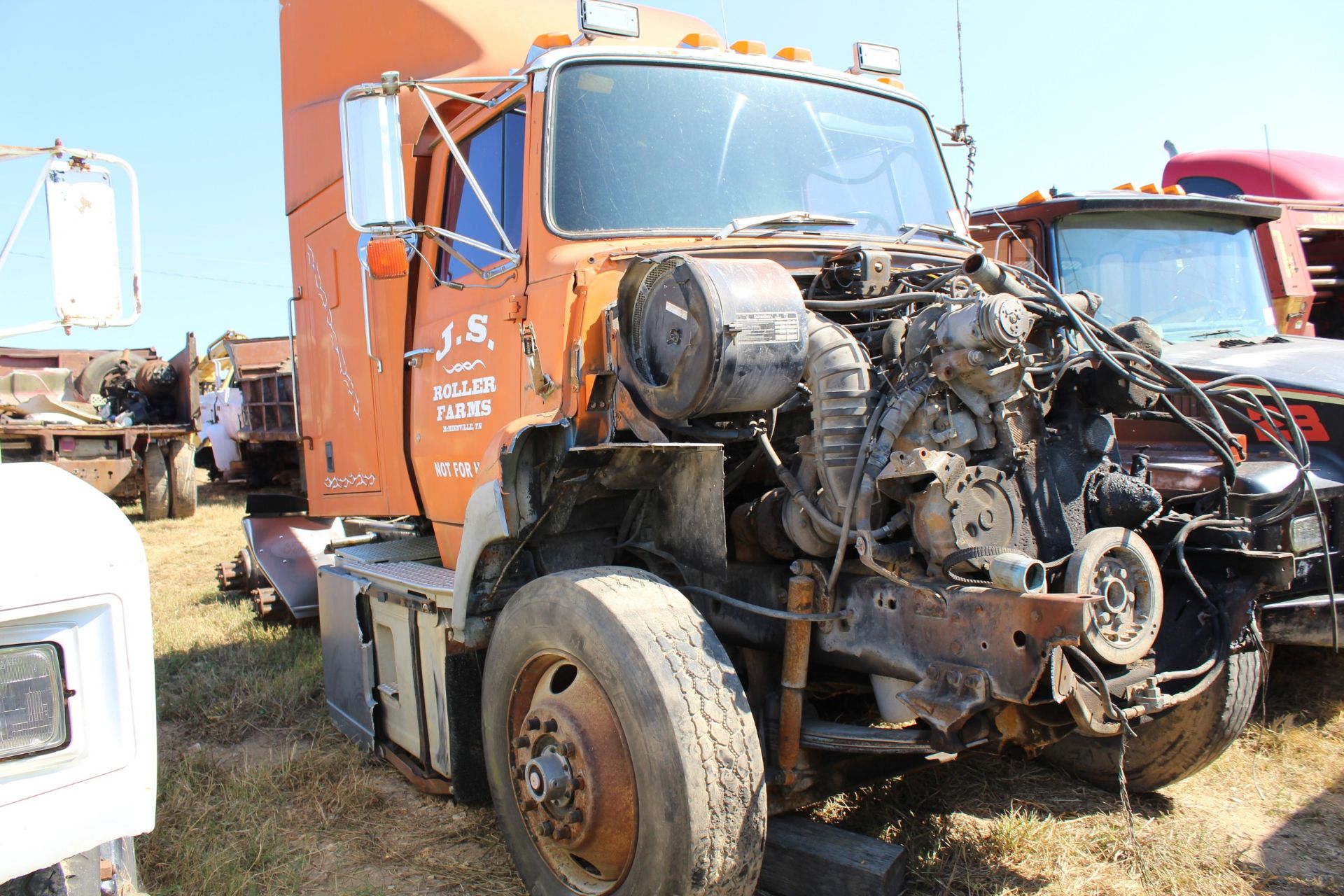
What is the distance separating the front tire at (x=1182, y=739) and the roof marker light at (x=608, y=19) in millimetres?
2985

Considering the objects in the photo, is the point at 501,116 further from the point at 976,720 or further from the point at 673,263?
the point at 976,720

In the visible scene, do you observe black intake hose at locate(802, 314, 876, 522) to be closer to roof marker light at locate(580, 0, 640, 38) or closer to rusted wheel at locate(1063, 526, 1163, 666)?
rusted wheel at locate(1063, 526, 1163, 666)

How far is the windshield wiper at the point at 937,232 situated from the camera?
12.3 ft

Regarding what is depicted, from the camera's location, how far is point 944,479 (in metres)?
2.36

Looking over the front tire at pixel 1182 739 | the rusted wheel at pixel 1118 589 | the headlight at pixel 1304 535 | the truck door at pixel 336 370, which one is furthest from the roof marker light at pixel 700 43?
the front tire at pixel 1182 739

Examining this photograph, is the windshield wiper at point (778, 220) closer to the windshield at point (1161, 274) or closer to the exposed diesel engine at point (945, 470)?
the exposed diesel engine at point (945, 470)

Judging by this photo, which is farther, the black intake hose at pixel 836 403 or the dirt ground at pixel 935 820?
the dirt ground at pixel 935 820

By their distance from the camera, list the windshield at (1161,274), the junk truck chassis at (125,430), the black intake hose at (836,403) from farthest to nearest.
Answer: the junk truck chassis at (125,430) → the windshield at (1161,274) → the black intake hose at (836,403)

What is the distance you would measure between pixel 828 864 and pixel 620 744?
697mm

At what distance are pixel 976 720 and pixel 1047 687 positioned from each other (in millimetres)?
242

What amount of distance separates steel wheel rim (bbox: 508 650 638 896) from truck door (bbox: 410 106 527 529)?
3.42 ft

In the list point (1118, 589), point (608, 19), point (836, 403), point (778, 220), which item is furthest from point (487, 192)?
point (1118, 589)

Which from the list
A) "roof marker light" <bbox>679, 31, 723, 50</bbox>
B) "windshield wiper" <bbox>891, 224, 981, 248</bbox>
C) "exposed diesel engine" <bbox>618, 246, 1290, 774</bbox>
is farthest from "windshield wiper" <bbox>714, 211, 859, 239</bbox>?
"roof marker light" <bbox>679, 31, 723, 50</bbox>

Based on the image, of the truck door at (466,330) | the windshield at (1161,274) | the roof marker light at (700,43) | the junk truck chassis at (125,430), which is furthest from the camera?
the junk truck chassis at (125,430)
